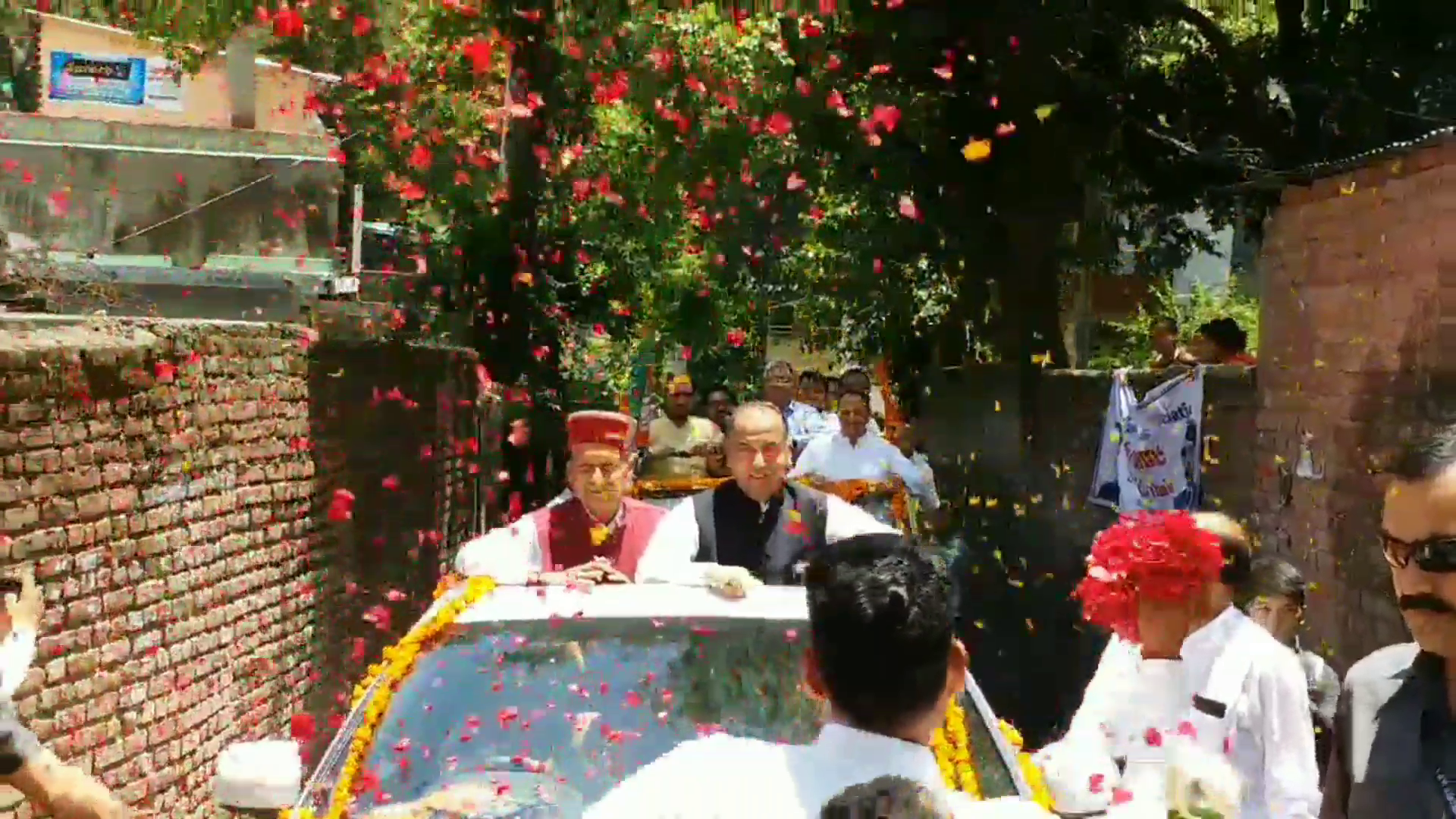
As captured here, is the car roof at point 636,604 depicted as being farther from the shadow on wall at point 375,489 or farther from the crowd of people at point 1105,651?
the shadow on wall at point 375,489

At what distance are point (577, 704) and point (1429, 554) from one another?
2519 mm

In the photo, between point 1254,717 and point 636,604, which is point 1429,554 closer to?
point 1254,717

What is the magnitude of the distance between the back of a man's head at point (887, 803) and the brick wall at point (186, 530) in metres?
3.75

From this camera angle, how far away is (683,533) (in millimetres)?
6930

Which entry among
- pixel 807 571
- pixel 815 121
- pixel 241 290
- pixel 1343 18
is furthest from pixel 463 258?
pixel 807 571

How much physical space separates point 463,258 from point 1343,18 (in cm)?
824

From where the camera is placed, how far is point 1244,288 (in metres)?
32.5

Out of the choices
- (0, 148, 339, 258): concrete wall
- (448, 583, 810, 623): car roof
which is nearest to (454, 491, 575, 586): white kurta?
(448, 583, 810, 623): car roof

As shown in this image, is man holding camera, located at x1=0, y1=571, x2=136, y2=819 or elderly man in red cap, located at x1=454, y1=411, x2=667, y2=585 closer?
man holding camera, located at x1=0, y1=571, x2=136, y2=819

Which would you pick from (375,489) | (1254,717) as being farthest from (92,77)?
(1254,717)

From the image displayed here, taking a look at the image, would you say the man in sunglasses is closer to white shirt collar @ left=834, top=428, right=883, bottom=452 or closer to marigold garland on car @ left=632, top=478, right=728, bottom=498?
marigold garland on car @ left=632, top=478, right=728, bottom=498

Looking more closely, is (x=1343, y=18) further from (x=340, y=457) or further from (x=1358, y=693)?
(x=1358, y=693)

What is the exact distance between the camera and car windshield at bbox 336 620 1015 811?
4480mm

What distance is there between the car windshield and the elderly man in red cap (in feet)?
6.82
